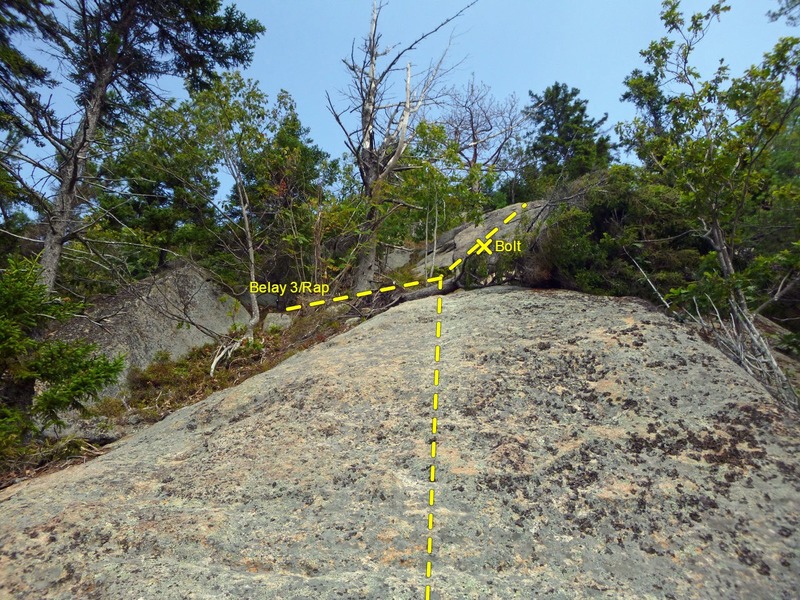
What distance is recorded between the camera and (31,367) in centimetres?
557

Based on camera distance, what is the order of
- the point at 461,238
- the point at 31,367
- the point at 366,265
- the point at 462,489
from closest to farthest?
1. the point at 462,489
2. the point at 31,367
3. the point at 366,265
4. the point at 461,238

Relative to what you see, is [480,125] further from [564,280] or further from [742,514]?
[742,514]

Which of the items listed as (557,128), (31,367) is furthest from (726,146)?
(557,128)

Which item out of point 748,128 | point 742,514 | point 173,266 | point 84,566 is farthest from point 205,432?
point 173,266

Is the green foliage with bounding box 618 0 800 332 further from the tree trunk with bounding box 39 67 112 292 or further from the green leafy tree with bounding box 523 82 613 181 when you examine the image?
the green leafy tree with bounding box 523 82 613 181

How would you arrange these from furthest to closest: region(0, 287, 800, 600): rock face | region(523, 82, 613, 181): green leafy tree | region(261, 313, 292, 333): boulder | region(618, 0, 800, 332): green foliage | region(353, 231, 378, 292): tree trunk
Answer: region(523, 82, 613, 181): green leafy tree < region(261, 313, 292, 333): boulder < region(353, 231, 378, 292): tree trunk < region(618, 0, 800, 332): green foliage < region(0, 287, 800, 600): rock face

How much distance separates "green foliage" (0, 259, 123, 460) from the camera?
5344 mm

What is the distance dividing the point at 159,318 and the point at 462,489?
11.4 m

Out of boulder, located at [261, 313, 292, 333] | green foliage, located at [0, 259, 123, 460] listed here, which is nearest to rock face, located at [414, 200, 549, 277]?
boulder, located at [261, 313, 292, 333]

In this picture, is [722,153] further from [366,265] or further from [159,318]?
[159,318]

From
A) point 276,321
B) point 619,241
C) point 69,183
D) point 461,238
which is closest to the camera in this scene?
point 619,241

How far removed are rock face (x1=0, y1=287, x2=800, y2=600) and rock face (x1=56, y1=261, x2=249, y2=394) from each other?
710 centimetres

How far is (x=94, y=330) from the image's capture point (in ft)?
40.8

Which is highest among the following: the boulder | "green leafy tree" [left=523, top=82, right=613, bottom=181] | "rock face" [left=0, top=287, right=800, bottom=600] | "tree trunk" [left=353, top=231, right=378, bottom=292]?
"green leafy tree" [left=523, top=82, right=613, bottom=181]
